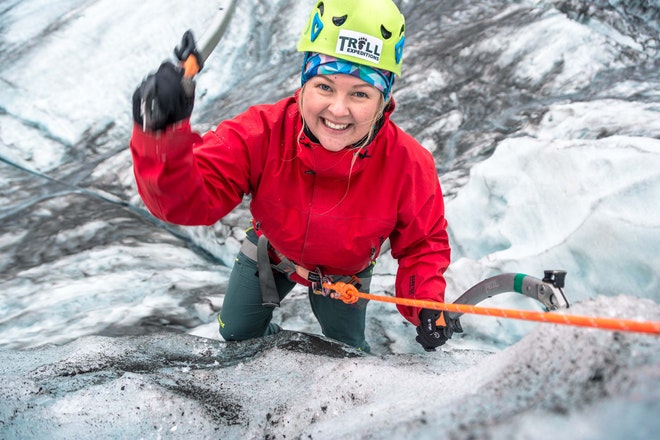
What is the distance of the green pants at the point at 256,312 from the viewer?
2.22 meters

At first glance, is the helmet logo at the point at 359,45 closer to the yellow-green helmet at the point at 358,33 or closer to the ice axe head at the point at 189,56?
the yellow-green helmet at the point at 358,33

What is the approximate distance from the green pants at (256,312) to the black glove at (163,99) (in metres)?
1.10

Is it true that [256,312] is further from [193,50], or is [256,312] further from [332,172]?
[193,50]

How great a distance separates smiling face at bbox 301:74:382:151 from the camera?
1.59 meters

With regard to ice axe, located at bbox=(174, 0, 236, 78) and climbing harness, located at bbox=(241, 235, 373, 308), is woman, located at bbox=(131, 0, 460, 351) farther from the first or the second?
ice axe, located at bbox=(174, 0, 236, 78)

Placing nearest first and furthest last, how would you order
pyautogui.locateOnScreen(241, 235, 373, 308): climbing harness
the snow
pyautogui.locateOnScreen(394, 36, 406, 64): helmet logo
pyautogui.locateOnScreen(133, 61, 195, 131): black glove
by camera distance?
the snow → pyautogui.locateOnScreen(133, 61, 195, 131): black glove → pyautogui.locateOnScreen(394, 36, 406, 64): helmet logo → pyautogui.locateOnScreen(241, 235, 373, 308): climbing harness

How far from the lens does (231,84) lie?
5.21 meters

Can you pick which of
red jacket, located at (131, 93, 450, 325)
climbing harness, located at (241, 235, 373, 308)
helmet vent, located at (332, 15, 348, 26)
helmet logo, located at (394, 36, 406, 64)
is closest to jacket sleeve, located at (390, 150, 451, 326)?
red jacket, located at (131, 93, 450, 325)

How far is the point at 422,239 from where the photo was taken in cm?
187

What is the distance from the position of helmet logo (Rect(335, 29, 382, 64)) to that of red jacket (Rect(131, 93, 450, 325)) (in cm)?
22

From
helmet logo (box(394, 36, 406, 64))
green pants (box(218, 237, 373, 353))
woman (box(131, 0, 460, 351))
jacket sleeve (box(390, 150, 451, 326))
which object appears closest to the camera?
woman (box(131, 0, 460, 351))

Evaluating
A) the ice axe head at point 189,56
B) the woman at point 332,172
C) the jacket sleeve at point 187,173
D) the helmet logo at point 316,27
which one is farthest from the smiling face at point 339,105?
the ice axe head at point 189,56

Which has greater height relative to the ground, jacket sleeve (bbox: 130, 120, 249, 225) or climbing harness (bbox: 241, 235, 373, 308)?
jacket sleeve (bbox: 130, 120, 249, 225)

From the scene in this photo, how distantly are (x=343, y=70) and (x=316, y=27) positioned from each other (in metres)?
0.22
